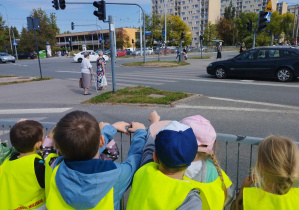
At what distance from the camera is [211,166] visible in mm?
1832

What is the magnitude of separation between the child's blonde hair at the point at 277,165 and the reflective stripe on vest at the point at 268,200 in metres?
0.03

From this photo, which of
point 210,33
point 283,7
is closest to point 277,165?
point 210,33

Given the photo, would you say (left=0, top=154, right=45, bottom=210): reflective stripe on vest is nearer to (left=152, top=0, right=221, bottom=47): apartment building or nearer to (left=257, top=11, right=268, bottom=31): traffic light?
(left=257, top=11, right=268, bottom=31): traffic light

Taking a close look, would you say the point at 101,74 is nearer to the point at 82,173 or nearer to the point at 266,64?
the point at 266,64

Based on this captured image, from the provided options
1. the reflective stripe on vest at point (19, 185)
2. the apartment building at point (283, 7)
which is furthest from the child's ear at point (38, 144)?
the apartment building at point (283, 7)

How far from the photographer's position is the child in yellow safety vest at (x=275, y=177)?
1551 mm

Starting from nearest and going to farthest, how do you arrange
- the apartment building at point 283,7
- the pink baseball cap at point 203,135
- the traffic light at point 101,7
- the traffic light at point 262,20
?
the pink baseball cap at point 203,135
the traffic light at point 101,7
the traffic light at point 262,20
the apartment building at point 283,7

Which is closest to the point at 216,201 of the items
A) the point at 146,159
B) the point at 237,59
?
the point at 146,159

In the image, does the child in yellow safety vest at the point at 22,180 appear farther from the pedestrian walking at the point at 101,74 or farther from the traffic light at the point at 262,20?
the traffic light at the point at 262,20

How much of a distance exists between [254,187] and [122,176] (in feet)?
2.82

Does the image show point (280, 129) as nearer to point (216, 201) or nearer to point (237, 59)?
point (216, 201)

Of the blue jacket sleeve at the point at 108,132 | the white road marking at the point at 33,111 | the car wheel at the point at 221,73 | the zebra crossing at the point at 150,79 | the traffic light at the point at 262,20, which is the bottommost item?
the white road marking at the point at 33,111

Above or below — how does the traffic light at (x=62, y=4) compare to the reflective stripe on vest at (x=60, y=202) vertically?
above

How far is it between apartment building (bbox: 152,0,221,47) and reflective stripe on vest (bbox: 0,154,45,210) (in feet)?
362
